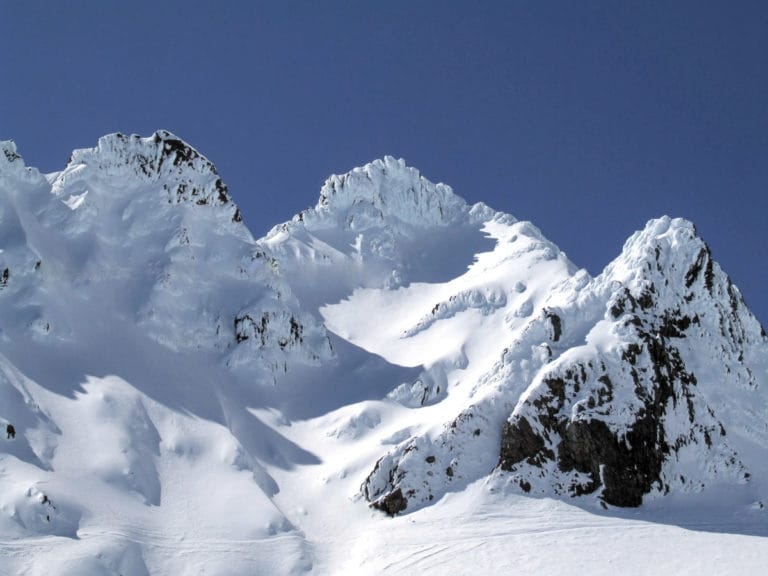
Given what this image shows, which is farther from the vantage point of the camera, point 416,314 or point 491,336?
point 416,314

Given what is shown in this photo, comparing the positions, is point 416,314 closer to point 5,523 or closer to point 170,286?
point 170,286

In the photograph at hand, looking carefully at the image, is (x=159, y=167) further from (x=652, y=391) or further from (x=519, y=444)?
(x=652, y=391)

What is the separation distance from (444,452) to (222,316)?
27.9 meters

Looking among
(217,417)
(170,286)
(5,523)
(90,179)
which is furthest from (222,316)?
(5,523)

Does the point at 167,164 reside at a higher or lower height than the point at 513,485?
higher

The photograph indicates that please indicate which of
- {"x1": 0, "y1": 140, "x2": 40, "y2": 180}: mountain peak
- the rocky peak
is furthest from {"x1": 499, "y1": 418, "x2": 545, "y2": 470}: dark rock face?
{"x1": 0, "y1": 140, "x2": 40, "y2": 180}: mountain peak

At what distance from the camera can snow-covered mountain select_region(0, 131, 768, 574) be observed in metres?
55.1

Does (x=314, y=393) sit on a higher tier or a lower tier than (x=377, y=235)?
lower

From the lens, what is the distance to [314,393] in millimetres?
78250

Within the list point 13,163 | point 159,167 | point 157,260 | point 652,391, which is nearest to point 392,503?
point 652,391

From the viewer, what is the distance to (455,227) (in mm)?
111500

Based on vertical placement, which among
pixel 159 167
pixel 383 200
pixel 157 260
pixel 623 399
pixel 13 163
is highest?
pixel 383 200

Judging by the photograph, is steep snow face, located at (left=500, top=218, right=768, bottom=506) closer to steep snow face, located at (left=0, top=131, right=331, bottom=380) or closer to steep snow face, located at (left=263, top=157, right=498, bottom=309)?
steep snow face, located at (left=0, top=131, right=331, bottom=380)

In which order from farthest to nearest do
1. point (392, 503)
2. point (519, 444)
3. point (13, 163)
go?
1. point (13, 163)
2. point (519, 444)
3. point (392, 503)
